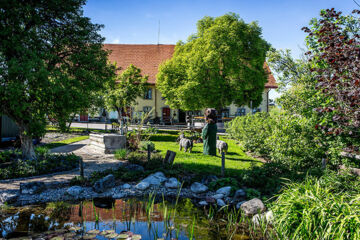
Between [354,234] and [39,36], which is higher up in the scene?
[39,36]

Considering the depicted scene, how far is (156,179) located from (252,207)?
127 inches

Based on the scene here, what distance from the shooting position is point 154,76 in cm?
3412

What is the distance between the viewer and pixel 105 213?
6.27m

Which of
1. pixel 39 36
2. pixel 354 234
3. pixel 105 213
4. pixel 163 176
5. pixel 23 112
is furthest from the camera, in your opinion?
pixel 39 36

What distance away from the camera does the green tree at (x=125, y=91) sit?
23.5 m

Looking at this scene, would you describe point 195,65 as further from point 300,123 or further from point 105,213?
point 105,213

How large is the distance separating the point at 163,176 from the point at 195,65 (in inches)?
637

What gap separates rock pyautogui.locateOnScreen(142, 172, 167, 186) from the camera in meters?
8.33

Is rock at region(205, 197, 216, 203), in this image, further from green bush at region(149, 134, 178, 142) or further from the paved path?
green bush at region(149, 134, 178, 142)

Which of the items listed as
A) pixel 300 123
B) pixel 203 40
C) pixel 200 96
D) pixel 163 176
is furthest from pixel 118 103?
pixel 300 123

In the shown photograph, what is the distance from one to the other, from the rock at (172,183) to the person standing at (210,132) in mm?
4693

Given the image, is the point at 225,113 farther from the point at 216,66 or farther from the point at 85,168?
the point at 85,168

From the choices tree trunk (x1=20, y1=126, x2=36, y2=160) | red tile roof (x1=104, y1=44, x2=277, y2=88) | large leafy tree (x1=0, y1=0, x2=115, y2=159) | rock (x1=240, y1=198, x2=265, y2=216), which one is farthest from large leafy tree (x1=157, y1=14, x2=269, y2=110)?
rock (x1=240, y1=198, x2=265, y2=216)

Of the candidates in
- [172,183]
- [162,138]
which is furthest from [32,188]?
[162,138]
